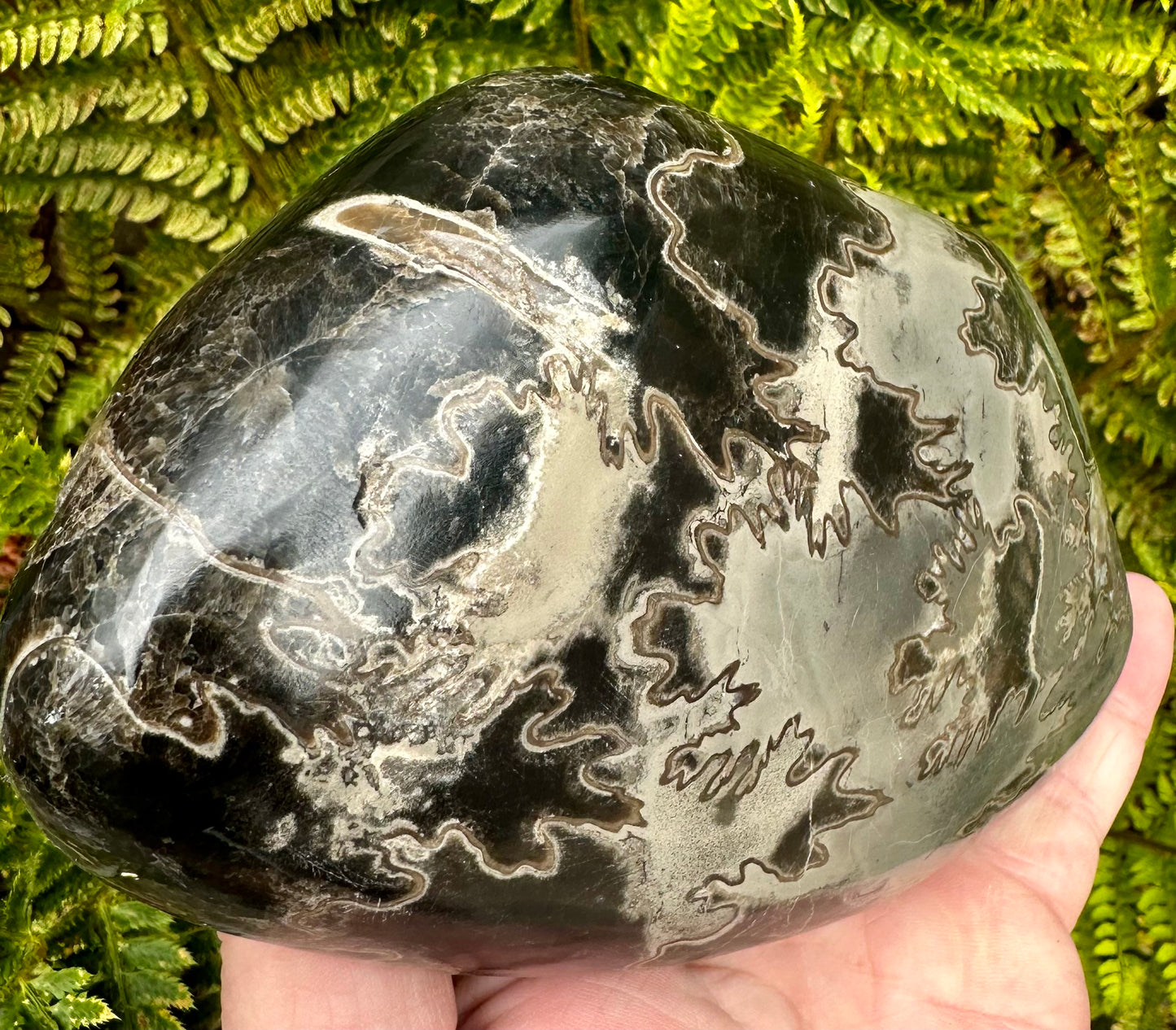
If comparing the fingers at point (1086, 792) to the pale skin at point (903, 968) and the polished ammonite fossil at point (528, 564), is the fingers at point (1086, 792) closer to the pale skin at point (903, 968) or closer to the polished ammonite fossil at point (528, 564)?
the pale skin at point (903, 968)

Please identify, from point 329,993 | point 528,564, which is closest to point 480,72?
point 528,564

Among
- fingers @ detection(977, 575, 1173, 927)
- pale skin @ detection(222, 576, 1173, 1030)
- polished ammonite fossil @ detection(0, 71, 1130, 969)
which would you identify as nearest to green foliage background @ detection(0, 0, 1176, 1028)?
fingers @ detection(977, 575, 1173, 927)

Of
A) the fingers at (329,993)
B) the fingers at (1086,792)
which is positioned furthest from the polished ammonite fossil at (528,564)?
the fingers at (1086,792)

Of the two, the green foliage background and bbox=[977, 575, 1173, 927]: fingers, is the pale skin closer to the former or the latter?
bbox=[977, 575, 1173, 927]: fingers

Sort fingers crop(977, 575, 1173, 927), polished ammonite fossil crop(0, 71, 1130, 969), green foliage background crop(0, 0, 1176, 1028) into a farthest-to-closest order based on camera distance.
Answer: fingers crop(977, 575, 1173, 927) < green foliage background crop(0, 0, 1176, 1028) < polished ammonite fossil crop(0, 71, 1130, 969)

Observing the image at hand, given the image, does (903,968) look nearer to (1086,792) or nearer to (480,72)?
(1086,792)

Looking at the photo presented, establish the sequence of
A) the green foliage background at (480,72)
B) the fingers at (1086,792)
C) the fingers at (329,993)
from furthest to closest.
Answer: the fingers at (1086,792)
the green foliage background at (480,72)
the fingers at (329,993)

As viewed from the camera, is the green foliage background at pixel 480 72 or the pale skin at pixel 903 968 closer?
the pale skin at pixel 903 968

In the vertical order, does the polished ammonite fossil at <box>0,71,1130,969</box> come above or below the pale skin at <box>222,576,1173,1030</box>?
above
